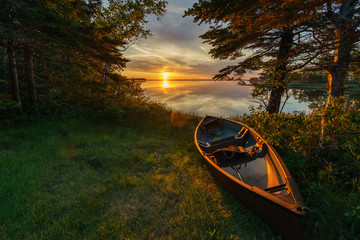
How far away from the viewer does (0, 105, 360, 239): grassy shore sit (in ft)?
8.14

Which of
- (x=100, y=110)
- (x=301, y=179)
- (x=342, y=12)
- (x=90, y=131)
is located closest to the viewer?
(x=301, y=179)

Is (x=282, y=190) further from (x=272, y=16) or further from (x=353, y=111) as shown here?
(x=272, y=16)

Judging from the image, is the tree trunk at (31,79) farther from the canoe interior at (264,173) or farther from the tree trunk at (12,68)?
the canoe interior at (264,173)

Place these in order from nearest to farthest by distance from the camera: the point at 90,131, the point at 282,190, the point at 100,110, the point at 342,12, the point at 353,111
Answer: the point at 282,190 < the point at 353,111 < the point at 342,12 < the point at 90,131 < the point at 100,110

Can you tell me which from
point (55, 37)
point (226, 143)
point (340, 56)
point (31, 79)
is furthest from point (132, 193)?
point (31, 79)

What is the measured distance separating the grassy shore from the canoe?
41 centimetres

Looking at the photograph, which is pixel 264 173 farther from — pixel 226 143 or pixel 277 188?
pixel 226 143

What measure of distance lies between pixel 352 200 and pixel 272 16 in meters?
4.06

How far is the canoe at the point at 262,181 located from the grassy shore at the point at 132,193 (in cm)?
41

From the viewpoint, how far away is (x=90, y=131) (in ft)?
22.7

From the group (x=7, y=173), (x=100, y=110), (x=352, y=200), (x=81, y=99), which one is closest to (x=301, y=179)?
(x=352, y=200)

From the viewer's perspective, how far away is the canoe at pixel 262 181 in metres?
2.11

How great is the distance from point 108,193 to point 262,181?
12.6 ft

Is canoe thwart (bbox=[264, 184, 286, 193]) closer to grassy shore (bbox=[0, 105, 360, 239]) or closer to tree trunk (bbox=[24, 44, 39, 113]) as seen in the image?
grassy shore (bbox=[0, 105, 360, 239])
